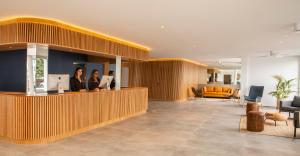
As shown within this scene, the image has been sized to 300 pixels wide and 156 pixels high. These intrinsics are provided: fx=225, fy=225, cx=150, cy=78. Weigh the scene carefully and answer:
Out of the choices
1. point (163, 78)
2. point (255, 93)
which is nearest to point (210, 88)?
point (163, 78)

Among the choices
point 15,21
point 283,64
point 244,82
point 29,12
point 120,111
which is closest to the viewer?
point 29,12

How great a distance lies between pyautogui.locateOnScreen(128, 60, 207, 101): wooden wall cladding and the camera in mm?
13688

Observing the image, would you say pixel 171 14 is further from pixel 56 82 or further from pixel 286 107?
pixel 286 107

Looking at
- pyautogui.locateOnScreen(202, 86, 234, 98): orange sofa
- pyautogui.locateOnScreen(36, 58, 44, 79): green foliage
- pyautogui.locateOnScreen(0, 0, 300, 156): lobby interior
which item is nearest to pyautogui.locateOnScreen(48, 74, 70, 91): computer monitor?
pyautogui.locateOnScreen(0, 0, 300, 156): lobby interior

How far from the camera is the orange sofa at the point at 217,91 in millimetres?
15626

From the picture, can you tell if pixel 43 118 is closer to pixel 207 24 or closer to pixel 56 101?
pixel 56 101

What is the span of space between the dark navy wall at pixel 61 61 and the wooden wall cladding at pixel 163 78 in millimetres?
6420

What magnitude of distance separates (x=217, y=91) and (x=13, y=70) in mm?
12701

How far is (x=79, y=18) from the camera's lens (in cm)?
478

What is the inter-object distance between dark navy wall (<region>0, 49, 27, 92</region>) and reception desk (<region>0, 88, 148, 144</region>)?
202 cm

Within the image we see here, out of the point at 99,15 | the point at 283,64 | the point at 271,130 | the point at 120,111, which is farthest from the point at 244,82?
the point at 99,15

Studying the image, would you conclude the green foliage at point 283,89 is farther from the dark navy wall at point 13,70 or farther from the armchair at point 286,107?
the dark navy wall at point 13,70

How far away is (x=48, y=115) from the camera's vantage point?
4.86 m

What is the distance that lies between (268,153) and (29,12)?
5463mm
